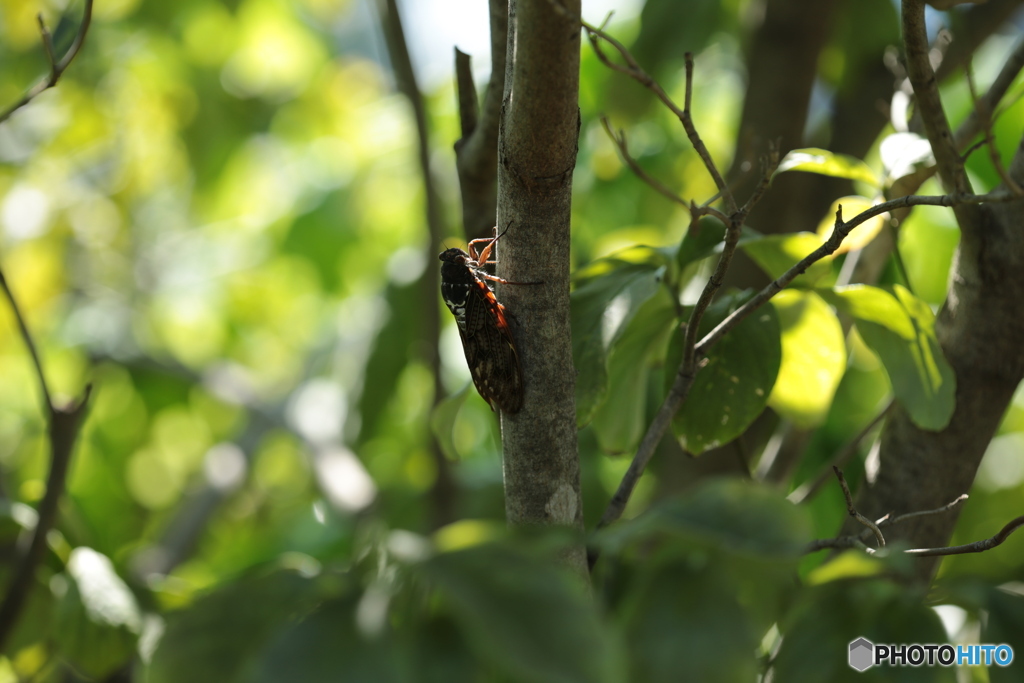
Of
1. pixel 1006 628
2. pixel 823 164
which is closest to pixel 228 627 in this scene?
pixel 1006 628

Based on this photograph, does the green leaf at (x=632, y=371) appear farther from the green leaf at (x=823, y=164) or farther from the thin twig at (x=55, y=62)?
the thin twig at (x=55, y=62)

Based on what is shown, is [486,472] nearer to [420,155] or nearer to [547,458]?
[420,155]

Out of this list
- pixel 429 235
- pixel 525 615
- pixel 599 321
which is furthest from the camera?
pixel 429 235

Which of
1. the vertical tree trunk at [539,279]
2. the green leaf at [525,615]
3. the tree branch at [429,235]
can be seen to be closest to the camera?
the green leaf at [525,615]

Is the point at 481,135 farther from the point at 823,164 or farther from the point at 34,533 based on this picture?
the point at 34,533

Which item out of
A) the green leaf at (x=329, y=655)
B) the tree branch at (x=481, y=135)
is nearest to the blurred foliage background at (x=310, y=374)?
the green leaf at (x=329, y=655)

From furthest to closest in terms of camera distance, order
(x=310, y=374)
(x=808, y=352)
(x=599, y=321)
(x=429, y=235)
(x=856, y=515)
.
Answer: (x=310, y=374) → (x=429, y=235) → (x=808, y=352) → (x=599, y=321) → (x=856, y=515)
